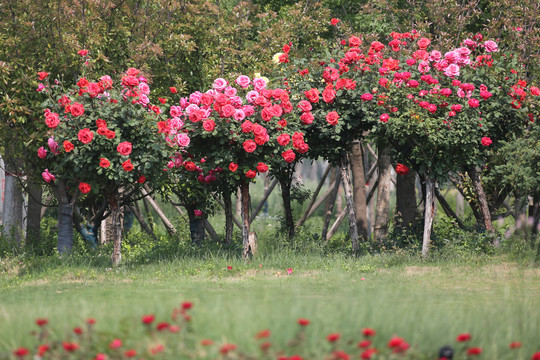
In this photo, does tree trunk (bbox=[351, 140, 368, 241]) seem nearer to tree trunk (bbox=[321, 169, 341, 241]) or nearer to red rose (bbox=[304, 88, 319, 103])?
tree trunk (bbox=[321, 169, 341, 241])

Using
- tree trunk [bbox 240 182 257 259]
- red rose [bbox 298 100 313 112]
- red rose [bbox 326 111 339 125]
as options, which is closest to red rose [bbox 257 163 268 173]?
tree trunk [bbox 240 182 257 259]

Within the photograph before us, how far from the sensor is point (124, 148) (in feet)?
33.8

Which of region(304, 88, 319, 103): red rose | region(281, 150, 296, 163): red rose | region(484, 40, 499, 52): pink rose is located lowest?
region(281, 150, 296, 163): red rose

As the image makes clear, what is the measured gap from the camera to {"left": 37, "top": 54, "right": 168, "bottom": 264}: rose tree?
34.0ft

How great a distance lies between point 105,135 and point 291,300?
18.1 feet

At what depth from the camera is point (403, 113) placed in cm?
1133

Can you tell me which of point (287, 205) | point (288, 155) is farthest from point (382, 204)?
point (288, 155)

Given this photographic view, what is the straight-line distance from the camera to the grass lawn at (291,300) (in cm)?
489

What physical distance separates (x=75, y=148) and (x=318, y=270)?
13.4 ft

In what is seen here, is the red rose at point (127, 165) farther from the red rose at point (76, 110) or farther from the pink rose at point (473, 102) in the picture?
the pink rose at point (473, 102)

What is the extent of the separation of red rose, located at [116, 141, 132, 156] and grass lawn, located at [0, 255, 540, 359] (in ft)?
6.04

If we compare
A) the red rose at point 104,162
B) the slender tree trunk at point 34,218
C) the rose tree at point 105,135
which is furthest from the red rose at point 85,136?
the slender tree trunk at point 34,218

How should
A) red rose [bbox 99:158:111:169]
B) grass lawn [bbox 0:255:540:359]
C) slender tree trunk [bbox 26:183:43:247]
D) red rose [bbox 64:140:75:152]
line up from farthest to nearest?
slender tree trunk [bbox 26:183:43:247], red rose [bbox 99:158:111:169], red rose [bbox 64:140:75:152], grass lawn [bbox 0:255:540:359]

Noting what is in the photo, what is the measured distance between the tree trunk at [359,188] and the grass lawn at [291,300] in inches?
138
